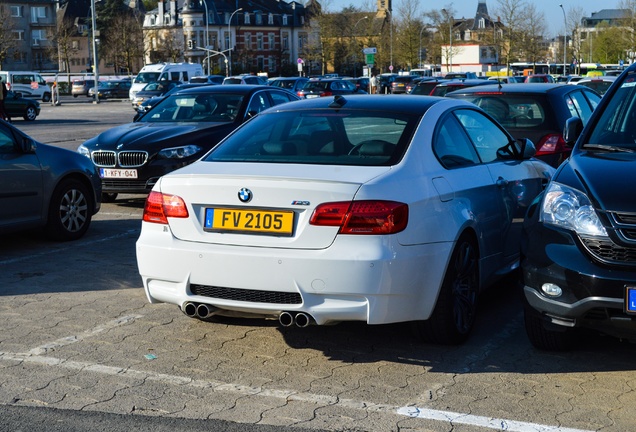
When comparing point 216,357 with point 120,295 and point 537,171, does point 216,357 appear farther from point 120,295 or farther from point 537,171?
point 537,171

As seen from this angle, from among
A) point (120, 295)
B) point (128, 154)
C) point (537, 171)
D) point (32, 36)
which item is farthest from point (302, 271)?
point (32, 36)

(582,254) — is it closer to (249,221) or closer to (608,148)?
(608,148)

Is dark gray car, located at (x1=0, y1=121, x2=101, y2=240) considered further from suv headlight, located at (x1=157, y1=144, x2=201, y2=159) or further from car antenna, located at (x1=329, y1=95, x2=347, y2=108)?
car antenna, located at (x1=329, y1=95, x2=347, y2=108)

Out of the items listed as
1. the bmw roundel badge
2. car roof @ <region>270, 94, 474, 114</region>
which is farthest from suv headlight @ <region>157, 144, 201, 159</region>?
the bmw roundel badge

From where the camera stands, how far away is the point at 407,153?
572cm

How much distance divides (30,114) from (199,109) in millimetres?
29081

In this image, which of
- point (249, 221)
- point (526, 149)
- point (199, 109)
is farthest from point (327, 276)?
point (199, 109)

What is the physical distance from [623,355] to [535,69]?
75.1 m

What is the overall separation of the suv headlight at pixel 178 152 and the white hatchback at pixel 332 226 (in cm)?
558

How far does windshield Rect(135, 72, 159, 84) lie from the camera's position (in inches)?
2210

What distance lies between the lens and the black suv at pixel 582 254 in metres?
4.91

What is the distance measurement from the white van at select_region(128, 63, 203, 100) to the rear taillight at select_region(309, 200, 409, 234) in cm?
4918

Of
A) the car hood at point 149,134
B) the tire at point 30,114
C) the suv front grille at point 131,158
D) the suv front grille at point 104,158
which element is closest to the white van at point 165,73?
the tire at point 30,114

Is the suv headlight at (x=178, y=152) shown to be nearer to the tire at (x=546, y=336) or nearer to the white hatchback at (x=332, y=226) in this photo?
the white hatchback at (x=332, y=226)
